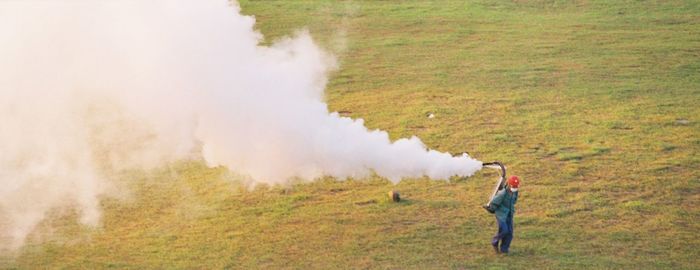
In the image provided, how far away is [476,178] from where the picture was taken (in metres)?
19.8

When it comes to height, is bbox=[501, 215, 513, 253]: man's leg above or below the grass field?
below

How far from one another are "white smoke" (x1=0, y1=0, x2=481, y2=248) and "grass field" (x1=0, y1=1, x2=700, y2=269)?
845 millimetres

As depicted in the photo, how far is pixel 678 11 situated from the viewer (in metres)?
33.8

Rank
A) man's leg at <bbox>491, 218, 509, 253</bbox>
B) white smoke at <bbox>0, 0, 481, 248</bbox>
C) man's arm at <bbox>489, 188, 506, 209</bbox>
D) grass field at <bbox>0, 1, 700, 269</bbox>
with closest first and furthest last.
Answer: man's leg at <bbox>491, 218, 509, 253</bbox> → man's arm at <bbox>489, 188, 506, 209</bbox> → grass field at <bbox>0, 1, 700, 269</bbox> → white smoke at <bbox>0, 0, 481, 248</bbox>

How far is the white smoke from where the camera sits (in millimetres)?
17578

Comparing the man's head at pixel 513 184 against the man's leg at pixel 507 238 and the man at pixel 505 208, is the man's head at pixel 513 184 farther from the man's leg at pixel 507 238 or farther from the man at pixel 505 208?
the man's leg at pixel 507 238

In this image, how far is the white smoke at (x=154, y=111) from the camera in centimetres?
1758

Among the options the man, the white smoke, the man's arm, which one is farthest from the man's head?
the white smoke

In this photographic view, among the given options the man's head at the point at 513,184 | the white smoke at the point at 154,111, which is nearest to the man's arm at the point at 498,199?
the man's head at the point at 513,184

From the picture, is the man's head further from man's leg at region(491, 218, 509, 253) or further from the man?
man's leg at region(491, 218, 509, 253)

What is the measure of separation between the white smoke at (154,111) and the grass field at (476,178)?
33.3 inches

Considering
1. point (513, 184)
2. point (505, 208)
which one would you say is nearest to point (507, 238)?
point (505, 208)

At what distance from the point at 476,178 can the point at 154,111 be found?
722cm

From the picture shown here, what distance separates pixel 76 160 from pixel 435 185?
829 cm
